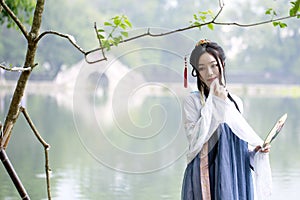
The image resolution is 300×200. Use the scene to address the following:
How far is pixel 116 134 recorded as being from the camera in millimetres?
8523

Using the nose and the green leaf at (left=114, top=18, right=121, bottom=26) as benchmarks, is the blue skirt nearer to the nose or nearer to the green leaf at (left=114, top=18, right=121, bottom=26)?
the nose

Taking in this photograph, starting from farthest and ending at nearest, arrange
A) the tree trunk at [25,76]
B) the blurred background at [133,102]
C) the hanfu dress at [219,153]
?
the blurred background at [133,102] → the hanfu dress at [219,153] → the tree trunk at [25,76]

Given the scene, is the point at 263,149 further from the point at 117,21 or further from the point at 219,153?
the point at 117,21

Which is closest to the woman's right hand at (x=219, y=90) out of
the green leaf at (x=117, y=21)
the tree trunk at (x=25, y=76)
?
the green leaf at (x=117, y=21)

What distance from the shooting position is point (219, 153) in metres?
1.88

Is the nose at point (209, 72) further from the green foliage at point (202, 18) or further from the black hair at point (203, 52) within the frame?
the green foliage at point (202, 18)

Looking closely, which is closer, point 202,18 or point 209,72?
point 202,18

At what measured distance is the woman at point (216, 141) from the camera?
1858mm

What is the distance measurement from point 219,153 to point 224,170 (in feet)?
0.17

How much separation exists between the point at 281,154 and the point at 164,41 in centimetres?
492

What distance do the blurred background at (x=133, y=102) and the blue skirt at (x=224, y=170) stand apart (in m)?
0.15

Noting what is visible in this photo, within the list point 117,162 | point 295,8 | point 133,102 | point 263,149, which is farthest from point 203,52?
point 133,102

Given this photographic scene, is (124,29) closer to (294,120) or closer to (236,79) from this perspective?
(294,120)


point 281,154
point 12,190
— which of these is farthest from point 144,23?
point 12,190
